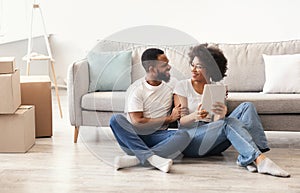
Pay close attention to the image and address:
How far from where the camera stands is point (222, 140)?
11.8 feet

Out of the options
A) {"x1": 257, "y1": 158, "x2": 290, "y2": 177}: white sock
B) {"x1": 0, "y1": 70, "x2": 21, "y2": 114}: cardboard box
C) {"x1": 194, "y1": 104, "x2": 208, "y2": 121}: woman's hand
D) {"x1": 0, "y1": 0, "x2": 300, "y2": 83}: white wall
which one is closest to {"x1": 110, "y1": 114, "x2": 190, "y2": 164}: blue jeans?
{"x1": 194, "y1": 104, "x2": 208, "y2": 121}: woman's hand

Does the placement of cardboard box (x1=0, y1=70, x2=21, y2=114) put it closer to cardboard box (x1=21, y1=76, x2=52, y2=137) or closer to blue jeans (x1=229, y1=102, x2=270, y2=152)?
cardboard box (x1=21, y1=76, x2=52, y2=137)

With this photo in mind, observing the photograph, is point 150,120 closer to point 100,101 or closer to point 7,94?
point 100,101

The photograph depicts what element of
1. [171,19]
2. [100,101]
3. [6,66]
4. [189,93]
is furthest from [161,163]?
[171,19]

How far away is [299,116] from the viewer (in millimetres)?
3883

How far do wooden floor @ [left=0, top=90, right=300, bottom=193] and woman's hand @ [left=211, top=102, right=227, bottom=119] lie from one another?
31 cm

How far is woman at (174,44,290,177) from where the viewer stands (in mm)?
3516

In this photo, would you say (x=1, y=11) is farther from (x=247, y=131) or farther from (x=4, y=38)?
(x=247, y=131)

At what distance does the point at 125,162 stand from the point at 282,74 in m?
1.42

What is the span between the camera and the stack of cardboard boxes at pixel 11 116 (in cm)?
387

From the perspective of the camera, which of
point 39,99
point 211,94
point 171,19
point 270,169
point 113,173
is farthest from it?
point 171,19

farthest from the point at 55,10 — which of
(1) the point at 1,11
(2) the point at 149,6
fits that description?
(2) the point at 149,6

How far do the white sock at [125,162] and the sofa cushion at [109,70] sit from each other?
1.68 ft

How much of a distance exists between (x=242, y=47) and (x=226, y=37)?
70.1 inches
